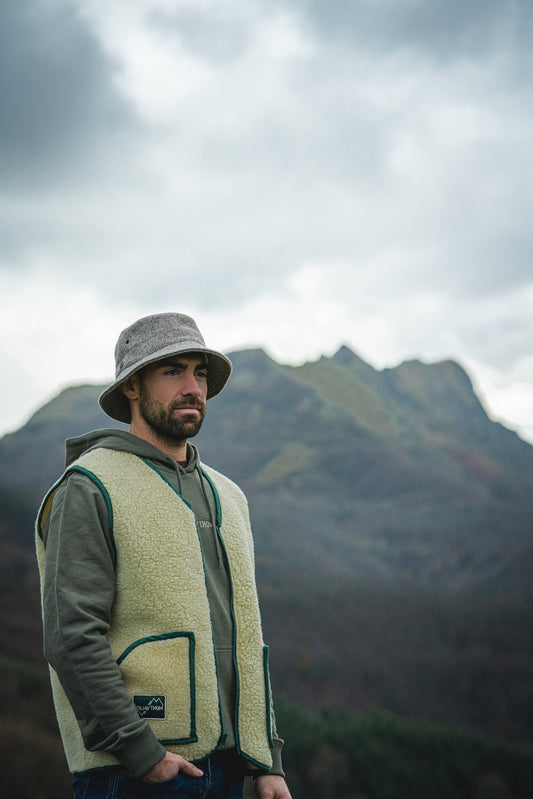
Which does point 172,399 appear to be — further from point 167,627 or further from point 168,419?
point 167,627

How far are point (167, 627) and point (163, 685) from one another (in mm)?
152

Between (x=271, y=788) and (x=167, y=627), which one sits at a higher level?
(x=167, y=627)

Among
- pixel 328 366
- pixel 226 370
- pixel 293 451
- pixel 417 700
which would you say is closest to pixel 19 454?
pixel 293 451

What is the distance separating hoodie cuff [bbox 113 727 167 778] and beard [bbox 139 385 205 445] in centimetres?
86

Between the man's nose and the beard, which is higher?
the man's nose

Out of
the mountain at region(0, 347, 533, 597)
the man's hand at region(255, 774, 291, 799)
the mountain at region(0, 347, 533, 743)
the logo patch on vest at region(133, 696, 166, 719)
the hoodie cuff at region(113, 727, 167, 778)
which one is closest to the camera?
the hoodie cuff at region(113, 727, 167, 778)

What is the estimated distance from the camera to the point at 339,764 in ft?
91.2

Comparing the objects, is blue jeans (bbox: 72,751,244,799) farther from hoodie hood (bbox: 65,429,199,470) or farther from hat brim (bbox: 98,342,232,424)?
hat brim (bbox: 98,342,232,424)

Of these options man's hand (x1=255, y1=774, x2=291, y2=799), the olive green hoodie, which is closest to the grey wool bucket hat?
the olive green hoodie

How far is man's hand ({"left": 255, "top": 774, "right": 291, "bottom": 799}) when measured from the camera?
2.06m

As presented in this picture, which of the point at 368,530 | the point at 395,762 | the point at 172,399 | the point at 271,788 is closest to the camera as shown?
the point at 271,788

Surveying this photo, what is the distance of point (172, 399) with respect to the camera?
218 cm

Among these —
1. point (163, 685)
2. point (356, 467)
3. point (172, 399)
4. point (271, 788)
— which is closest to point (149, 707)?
point (163, 685)

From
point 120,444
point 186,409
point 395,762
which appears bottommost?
point 395,762
